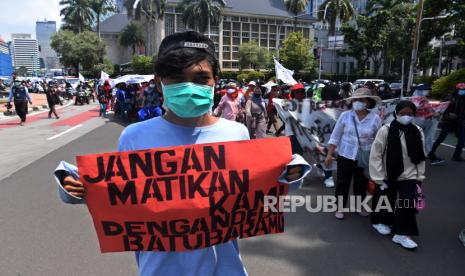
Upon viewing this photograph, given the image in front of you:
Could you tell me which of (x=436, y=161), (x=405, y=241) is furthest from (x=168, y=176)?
(x=436, y=161)

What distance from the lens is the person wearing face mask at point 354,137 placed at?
492 centimetres

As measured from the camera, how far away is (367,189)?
5375 mm

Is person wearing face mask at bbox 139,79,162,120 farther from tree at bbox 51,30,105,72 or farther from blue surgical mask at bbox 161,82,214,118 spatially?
tree at bbox 51,30,105,72

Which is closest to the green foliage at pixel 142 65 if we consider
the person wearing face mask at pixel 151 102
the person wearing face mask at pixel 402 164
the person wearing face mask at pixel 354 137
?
the person wearing face mask at pixel 151 102

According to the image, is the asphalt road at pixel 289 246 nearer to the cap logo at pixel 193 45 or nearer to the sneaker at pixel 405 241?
the sneaker at pixel 405 241

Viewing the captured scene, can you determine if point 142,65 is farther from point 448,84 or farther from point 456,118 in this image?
point 456,118

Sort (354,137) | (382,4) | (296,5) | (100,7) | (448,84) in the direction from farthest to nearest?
1. (100,7)
2. (296,5)
3. (382,4)
4. (448,84)
5. (354,137)

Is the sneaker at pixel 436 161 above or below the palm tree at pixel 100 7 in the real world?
below

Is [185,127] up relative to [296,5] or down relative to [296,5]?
down

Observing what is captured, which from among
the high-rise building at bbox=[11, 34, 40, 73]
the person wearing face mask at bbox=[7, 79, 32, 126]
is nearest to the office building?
the person wearing face mask at bbox=[7, 79, 32, 126]

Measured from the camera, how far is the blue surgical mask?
1827mm

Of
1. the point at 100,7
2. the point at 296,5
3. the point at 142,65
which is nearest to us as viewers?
the point at 296,5

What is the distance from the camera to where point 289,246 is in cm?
435

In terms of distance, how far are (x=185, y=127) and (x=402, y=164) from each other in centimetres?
306
